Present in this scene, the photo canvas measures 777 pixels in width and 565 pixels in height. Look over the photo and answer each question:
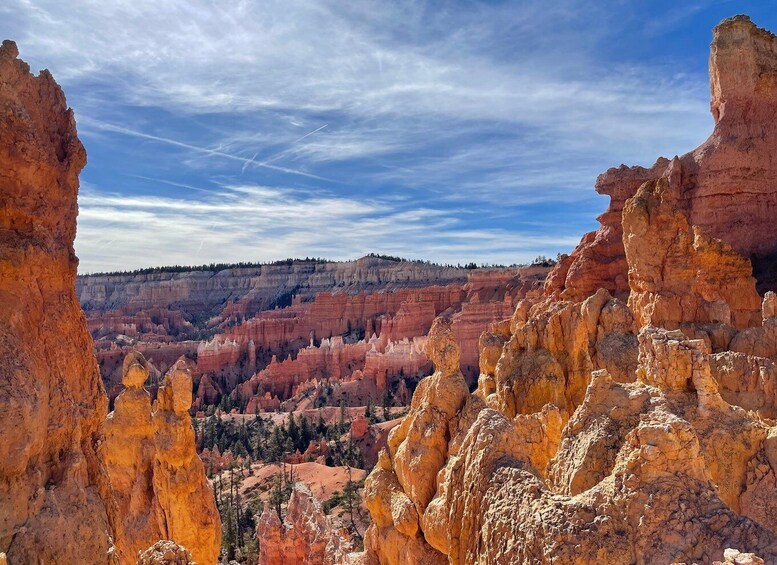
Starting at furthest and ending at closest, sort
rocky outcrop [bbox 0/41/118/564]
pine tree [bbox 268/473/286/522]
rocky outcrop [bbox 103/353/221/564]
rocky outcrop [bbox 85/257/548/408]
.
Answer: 1. rocky outcrop [bbox 85/257/548/408]
2. pine tree [bbox 268/473/286/522]
3. rocky outcrop [bbox 103/353/221/564]
4. rocky outcrop [bbox 0/41/118/564]

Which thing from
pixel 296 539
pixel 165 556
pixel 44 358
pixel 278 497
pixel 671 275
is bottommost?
pixel 278 497

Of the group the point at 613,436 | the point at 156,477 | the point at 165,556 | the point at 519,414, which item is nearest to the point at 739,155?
the point at 519,414

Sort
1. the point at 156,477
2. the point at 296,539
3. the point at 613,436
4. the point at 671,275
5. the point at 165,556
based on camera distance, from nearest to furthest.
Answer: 1. the point at 613,436
2. the point at 165,556
3. the point at 156,477
4. the point at 671,275
5. the point at 296,539

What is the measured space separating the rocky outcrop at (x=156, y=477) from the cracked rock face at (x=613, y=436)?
10.6 feet

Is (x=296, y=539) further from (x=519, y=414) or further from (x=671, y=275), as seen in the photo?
(x=671, y=275)

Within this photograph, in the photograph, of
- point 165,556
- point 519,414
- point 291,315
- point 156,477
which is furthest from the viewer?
point 291,315

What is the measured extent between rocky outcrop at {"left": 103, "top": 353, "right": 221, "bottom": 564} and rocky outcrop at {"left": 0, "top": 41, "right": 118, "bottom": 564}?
336 cm

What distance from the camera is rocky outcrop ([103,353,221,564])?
958 cm

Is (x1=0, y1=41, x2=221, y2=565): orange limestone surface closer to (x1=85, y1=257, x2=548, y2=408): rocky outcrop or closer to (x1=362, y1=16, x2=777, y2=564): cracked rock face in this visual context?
(x1=362, y1=16, x2=777, y2=564): cracked rock face

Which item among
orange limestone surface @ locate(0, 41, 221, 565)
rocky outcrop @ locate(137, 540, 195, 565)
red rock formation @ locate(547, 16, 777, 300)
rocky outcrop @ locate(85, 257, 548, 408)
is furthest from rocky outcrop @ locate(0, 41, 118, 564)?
rocky outcrop @ locate(85, 257, 548, 408)

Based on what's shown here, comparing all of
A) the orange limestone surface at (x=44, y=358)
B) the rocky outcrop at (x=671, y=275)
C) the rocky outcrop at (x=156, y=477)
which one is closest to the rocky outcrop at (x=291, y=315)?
the rocky outcrop at (x=671, y=275)

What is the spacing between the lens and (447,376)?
7598mm

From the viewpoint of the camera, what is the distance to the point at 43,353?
5758 mm

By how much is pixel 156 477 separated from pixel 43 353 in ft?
15.1
